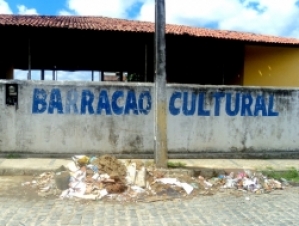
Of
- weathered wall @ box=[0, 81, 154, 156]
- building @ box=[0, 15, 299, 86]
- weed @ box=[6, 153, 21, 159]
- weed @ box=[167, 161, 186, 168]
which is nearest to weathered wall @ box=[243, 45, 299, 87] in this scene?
building @ box=[0, 15, 299, 86]

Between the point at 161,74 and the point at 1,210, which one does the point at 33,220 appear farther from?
the point at 161,74

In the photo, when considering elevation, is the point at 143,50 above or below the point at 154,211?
above

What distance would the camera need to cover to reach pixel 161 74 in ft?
21.7

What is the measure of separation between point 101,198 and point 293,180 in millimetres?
3660

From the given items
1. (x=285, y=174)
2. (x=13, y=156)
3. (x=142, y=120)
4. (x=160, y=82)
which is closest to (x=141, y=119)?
(x=142, y=120)

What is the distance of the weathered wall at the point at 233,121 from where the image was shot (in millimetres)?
7945

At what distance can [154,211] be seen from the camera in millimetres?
4832

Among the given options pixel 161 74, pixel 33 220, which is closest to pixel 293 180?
pixel 161 74

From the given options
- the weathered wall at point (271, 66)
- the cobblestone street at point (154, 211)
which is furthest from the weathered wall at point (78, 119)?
the weathered wall at point (271, 66)

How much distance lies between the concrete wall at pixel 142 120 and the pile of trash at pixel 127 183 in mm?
1304

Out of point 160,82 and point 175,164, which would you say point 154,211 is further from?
point 160,82

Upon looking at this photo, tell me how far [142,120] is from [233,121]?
211 cm

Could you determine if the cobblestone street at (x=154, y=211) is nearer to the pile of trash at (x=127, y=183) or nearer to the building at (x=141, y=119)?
the pile of trash at (x=127, y=183)

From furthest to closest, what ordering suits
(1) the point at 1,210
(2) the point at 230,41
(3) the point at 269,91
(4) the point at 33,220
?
(2) the point at 230,41
(3) the point at 269,91
(1) the point at 1,210
(4) the point at 33,220
